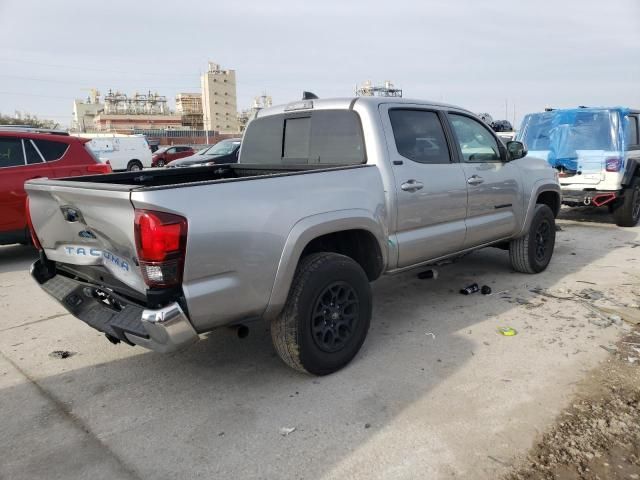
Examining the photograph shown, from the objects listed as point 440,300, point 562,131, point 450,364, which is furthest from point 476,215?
point 562,131

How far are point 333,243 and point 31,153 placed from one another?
548 centimetres

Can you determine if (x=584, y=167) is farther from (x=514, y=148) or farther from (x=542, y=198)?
(x=514, y=148)

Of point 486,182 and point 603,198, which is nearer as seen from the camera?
point 486,182

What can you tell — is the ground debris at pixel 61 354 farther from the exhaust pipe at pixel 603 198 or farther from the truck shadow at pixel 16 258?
the exhaust pipe at pixel 603 198

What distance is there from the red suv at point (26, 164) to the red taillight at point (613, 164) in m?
8.00

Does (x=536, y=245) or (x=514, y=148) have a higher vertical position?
(x=514, y=148)

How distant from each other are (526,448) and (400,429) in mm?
657

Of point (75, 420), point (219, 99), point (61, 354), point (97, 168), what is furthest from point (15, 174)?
point (219, 99)

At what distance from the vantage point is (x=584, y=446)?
2635 mm

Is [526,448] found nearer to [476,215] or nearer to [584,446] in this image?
[584,446]

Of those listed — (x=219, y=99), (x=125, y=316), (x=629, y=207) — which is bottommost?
(x=629, y=207)

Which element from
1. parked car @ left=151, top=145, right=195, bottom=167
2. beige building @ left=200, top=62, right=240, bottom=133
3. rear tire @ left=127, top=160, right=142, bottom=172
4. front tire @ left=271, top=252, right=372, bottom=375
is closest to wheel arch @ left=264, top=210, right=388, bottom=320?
front tire @ left=271, top=252, right=372, bottom=375

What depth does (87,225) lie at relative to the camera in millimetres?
3008

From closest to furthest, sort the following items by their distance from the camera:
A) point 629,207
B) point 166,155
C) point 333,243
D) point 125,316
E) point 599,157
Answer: point 125,316
point 333,243
point 599,157
point 629,207
point 166,155
